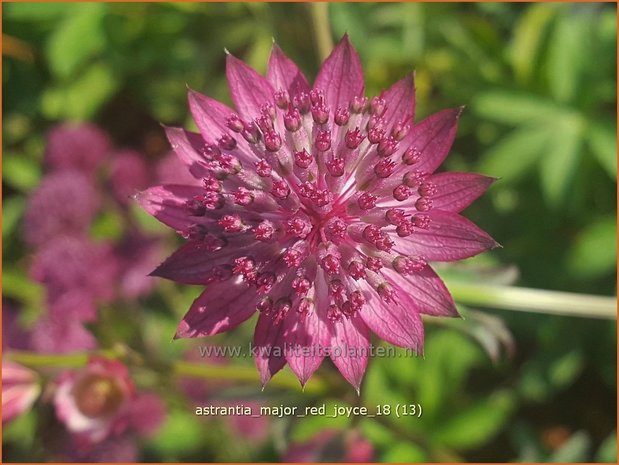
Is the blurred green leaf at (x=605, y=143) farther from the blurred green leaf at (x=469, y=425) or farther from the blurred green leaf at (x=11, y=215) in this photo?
the blurred green leaf at (x=11, y=215)

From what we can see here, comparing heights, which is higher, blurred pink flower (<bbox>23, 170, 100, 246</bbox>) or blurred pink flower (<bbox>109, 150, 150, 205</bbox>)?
blurred pink flower (<bbox>109, 150, 150, 205</bbox>)

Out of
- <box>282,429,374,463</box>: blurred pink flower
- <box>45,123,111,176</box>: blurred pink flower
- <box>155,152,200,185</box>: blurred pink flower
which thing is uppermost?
<box>45,123,111,176</box>: blurred pink flower

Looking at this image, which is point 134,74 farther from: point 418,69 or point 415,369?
point 415,369

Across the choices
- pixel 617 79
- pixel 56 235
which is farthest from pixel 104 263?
pixel 617 79

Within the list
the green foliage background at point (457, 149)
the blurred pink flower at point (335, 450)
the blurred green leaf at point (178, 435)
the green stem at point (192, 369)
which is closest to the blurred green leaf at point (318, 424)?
the green foliage background at point (457, 149)

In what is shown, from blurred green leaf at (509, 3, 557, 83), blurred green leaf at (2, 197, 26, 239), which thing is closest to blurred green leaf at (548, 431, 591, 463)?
blurred green leaf at (509, 3, 557, 83)

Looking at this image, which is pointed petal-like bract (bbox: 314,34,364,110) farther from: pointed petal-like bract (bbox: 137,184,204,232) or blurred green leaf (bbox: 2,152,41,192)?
blurred green leaf (bbox: 2,152,41,192)

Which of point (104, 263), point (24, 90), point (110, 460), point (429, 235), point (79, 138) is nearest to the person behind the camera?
point (429, 235)
